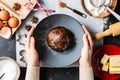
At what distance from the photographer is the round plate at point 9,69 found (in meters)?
0.99

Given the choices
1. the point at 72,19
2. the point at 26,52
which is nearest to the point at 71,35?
the point at 72,19

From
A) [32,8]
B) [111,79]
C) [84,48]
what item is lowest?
[111,79]

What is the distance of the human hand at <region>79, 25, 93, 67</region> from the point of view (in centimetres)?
97

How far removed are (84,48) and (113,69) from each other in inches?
4.4

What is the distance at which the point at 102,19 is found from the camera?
102 centimetres

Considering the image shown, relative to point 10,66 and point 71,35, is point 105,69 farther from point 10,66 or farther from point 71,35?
point 10,66

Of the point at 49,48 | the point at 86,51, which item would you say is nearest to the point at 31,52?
the point at 49,48

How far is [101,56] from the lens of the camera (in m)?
1.02

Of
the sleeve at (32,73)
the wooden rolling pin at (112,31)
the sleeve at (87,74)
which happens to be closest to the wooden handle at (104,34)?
the wooden rolling pin at (112,31)

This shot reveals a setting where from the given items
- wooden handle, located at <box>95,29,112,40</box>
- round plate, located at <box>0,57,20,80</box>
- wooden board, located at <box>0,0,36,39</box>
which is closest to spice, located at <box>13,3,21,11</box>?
wooden board, located at <box>0,0,36,39</box>

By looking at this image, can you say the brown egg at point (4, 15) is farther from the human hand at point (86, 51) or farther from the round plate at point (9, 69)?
the human hand at point (86, 51)

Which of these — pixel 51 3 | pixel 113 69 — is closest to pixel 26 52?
pixel 51 3

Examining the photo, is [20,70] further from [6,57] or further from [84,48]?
[84,48]

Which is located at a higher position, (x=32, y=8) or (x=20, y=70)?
(x=32, y=8)
